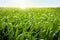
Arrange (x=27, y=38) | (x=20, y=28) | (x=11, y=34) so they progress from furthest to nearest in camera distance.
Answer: (x=20, y=28), (x=11, y=34), (x=27, y=38)

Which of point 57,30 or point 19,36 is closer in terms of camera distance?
point 19,36

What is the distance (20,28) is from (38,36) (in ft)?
0.76

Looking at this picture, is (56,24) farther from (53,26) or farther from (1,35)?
(1,35)

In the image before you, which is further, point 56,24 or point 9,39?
point 56,24

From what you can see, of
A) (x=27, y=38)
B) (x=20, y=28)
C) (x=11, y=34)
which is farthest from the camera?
(x=20, y=28)

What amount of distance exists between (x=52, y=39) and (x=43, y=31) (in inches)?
4.1

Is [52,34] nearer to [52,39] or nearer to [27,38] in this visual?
[52,39]

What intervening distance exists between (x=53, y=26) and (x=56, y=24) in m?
0.08

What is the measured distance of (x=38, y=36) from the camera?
5.22 ft

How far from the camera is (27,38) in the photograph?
1521 millimetres

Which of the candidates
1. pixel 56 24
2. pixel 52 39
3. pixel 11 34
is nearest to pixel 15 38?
pixel 11 34

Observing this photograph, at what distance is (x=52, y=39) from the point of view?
1.59 m

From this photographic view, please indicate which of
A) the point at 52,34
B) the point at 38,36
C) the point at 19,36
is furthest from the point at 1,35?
the point at 52,34

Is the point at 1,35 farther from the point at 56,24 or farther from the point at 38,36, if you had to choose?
the point at 56,24
